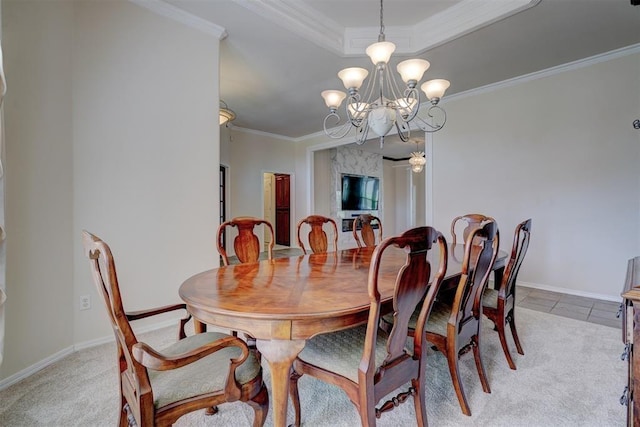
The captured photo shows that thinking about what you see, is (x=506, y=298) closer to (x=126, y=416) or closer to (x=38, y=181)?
(x=126, y=416)

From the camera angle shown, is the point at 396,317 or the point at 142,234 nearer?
Result: the point at 396,317

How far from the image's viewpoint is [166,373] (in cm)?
116

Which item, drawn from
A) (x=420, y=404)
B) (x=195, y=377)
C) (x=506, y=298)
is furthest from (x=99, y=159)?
(x=506, y=298)

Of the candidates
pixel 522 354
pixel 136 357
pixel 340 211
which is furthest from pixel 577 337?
pixel 340 211

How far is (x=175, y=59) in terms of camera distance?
2654 millimetres

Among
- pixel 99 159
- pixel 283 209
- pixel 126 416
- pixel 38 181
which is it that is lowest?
pixel 126 416

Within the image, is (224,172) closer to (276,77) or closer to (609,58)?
(276,77)

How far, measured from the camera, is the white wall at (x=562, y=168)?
10.8 feet

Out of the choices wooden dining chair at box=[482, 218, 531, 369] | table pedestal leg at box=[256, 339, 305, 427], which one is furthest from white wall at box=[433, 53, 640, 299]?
table pedestal leg at box=[256, 339, 305, 427]

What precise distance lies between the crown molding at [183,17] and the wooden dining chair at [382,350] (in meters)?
2.81

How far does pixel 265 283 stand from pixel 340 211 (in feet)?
21.1

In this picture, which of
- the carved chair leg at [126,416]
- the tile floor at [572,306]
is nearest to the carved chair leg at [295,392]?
the carved chair leg at [126,416]

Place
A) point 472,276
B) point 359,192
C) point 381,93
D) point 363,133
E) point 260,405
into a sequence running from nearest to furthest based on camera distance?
point 260,405 < point 472,276 < point 381,93 < point 363,133 < point 359,192

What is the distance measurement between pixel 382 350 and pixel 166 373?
2.86 ft
